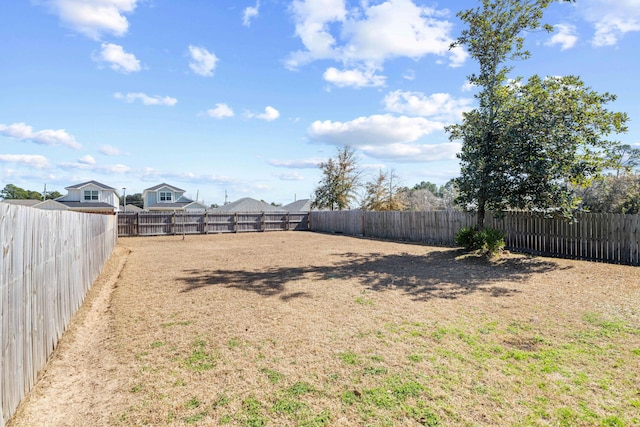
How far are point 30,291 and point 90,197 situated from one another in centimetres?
3481

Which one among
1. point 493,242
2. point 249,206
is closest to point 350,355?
point 493,242

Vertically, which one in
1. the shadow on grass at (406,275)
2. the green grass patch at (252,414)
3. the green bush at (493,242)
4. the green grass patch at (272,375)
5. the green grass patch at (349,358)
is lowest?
the green grass patch at (252,414)

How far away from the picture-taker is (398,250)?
12273mm

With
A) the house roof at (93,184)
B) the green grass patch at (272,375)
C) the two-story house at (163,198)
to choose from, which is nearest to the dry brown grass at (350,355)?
the green grass patch at (272,375)

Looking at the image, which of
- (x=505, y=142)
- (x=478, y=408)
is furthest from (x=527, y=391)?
(x=505, y=142)

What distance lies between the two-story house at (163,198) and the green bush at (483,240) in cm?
3167

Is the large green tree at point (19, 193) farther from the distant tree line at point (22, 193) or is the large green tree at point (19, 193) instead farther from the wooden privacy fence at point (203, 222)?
the wooden privacy fence at point (203, 222)

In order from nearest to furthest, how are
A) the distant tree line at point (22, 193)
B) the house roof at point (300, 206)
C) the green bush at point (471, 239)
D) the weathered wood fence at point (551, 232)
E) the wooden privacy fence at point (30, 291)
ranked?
the wooden privacy fence at point (30, 291)
the weathered wood fence at point (551, 232)
the green bush at point (471, 239)
the house roof at point (300, 206)
the distant tree line at point (22, 193)

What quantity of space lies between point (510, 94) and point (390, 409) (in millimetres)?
10466

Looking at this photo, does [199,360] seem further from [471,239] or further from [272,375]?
[471,239]

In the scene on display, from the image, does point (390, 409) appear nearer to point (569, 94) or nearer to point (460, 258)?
point (460, 258)

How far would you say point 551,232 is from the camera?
1023 centimetres

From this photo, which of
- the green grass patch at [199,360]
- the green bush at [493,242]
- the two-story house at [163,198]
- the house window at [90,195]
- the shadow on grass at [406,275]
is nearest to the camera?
the green grass patch at [199,360]

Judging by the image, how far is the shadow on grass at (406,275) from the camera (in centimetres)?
639
